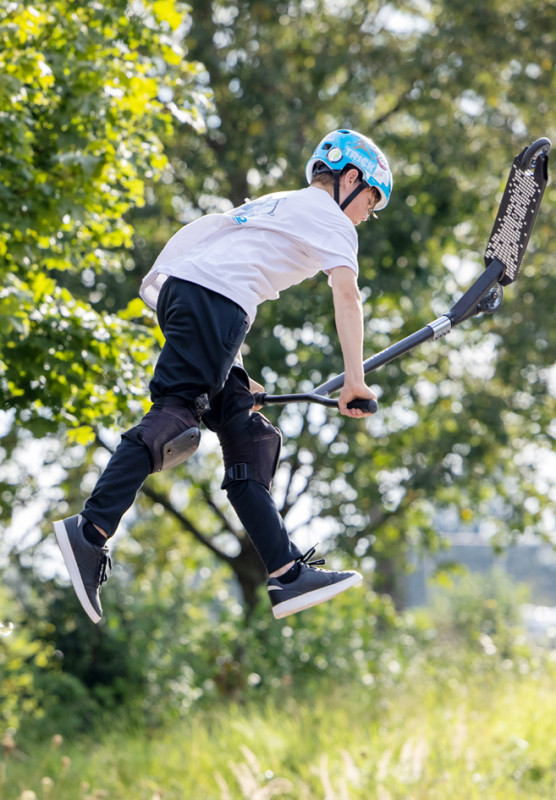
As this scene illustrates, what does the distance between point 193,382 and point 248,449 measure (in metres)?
0.33

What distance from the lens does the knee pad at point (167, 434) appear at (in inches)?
122

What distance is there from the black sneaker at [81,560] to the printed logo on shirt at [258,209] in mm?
1075

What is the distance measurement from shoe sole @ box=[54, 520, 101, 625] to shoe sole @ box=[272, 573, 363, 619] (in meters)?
0.57

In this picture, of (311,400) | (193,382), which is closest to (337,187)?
(311,400)

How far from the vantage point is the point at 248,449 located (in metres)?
3.37

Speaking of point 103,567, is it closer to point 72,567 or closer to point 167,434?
point 72,567

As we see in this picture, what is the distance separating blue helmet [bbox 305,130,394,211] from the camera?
339 centimetres

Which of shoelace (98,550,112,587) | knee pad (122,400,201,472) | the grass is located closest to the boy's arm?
knee pad (122,400,201,472)

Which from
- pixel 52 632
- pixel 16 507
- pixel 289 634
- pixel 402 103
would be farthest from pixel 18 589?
pixel 402 103

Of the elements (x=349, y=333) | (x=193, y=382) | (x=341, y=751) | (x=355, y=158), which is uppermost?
(x=355, y=158)

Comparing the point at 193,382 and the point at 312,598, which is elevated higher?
the point at 193,382

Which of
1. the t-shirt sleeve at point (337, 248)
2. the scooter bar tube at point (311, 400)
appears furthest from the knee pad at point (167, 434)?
the t-shirt sleeve at point (337, 248)

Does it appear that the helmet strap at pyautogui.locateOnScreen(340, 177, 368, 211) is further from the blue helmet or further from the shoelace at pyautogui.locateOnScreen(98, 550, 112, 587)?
the shoelace at pyautogui.locateOnScreen(98, 550, 112, 587)

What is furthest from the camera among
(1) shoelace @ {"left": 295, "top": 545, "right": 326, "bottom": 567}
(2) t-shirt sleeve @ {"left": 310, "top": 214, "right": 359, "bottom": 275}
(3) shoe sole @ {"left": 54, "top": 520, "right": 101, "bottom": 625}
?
(1) shoelace @ {"left": 295, "top": 545, "right": 326, "bottom": 567}
